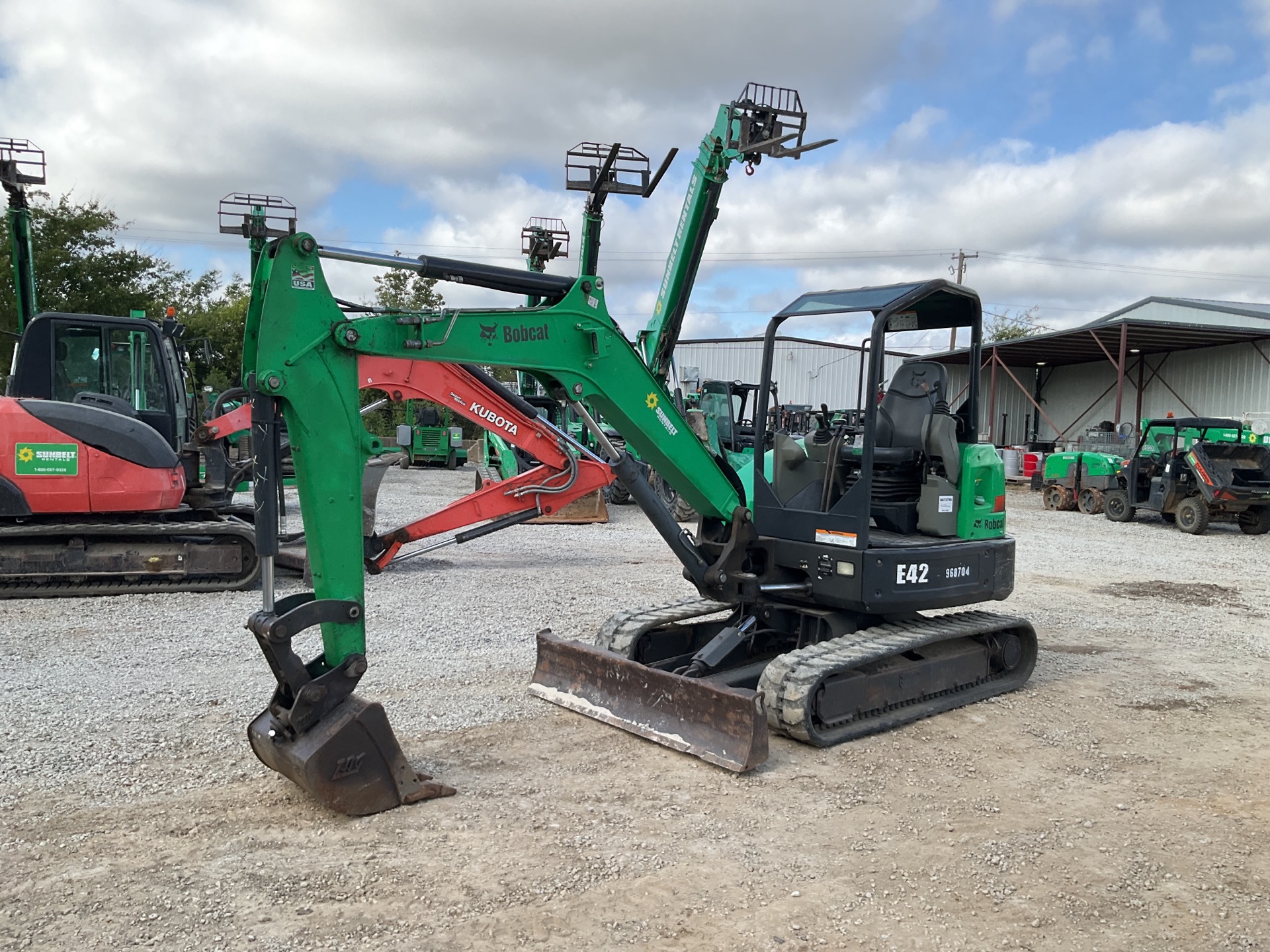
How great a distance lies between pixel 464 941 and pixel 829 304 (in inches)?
169

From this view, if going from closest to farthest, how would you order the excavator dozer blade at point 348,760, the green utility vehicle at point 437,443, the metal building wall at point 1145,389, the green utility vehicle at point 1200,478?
the excavator dozer blade at point 348,760
the green utility vehicle at point 1200,478
the metal building wall at point 1145,389
the green utility vehicle at point 437,443

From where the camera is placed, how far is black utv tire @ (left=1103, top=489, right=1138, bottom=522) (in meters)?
18.2

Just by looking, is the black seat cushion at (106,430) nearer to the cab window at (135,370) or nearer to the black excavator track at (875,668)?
the cab window at (135,370)

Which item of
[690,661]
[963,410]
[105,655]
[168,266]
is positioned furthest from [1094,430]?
[168,266]

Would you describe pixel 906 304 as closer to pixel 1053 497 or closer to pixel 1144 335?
pixel 1053 497

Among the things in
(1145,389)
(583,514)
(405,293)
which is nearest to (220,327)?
(405,293)

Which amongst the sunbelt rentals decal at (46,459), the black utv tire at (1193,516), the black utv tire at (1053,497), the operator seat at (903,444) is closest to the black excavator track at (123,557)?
the sunbelt rentals decal at (46,459)

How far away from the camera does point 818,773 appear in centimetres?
511

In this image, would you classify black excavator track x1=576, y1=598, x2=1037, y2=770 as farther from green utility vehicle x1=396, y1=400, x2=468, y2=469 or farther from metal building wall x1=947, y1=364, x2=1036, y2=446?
metal building wall x1=947, y1=364, x2=1036, y2=446

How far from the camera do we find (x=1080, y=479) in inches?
781

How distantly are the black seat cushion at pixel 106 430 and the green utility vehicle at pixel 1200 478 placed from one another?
15.6 meters

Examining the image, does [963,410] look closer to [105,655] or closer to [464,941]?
[464,941]

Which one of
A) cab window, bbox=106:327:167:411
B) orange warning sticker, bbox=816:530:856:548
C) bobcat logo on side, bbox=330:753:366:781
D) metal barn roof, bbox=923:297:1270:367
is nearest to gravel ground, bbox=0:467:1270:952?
bobcat logo on side, bbox=330:753:366:781

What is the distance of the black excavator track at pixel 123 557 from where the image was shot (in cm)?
916
